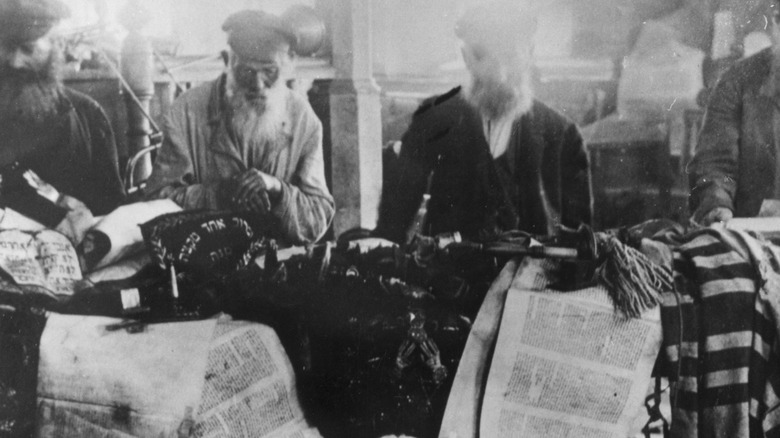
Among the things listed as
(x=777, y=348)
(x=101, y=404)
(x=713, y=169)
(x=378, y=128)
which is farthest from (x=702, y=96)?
(x=101, y=404)

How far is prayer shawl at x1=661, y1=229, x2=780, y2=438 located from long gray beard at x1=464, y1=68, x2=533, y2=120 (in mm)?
550

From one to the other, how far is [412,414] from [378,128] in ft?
2.24

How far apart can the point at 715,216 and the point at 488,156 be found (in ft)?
1.98

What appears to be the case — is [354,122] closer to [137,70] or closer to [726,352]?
[137,70]

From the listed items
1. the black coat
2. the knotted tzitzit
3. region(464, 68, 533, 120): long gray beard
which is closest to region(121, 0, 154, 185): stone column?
the black coat

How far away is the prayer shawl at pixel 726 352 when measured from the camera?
4.21ft

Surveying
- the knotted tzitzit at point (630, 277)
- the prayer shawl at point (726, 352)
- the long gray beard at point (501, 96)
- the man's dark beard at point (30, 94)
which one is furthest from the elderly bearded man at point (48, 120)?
the prayer shawl at point (726, 352)

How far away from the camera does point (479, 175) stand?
1.47 meters

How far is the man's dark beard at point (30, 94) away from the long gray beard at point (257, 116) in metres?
0.40

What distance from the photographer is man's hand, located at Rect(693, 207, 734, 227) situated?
153 cm

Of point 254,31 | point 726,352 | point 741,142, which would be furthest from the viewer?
point 741,142

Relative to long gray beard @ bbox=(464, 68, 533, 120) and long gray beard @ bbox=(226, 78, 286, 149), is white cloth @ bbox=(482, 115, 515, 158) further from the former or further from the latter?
long gray beard @ bbox=(226, 78, 286, 149)

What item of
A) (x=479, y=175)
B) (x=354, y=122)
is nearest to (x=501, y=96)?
(x=479, y=175)

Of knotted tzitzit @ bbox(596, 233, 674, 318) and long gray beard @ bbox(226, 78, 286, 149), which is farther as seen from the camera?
long gray beard @ bbox(226, 78, 286, 149)
